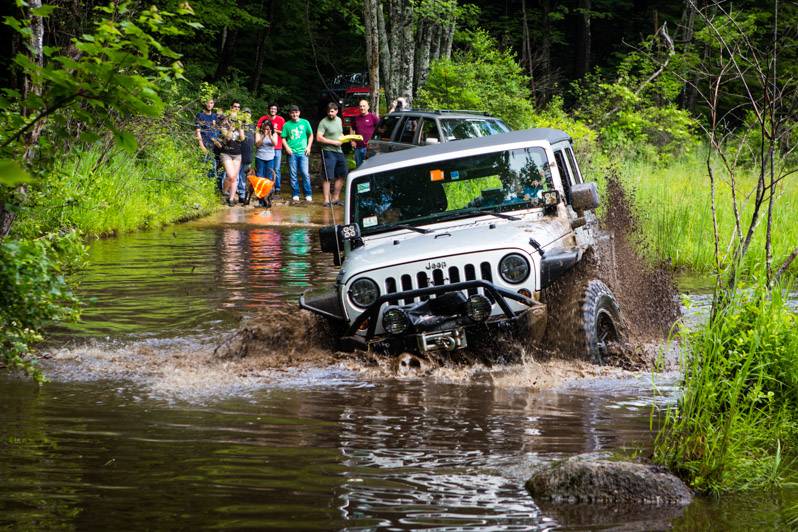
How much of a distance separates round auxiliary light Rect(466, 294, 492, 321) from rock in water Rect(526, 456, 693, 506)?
246cm

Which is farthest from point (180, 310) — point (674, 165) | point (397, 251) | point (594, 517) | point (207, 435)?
point (674, 165)

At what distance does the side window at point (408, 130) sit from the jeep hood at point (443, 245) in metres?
10.6

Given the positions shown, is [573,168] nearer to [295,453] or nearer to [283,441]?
[283,441]

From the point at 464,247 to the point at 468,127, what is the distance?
11127mm

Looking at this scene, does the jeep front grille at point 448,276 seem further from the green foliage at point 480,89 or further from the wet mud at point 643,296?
the green foliage at point 480,89

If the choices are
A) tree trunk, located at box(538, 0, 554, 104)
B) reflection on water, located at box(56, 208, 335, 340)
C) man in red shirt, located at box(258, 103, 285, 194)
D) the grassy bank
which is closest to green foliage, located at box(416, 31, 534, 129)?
man in red shirt, located at box(258, 103, 285, 194)

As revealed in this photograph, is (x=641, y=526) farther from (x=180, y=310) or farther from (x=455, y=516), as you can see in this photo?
(x=180, y=310)

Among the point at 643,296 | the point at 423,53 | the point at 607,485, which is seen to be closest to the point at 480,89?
the point at 423,53

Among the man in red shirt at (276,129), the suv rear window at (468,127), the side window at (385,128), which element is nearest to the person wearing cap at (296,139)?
the man in red shirt at (276,129)

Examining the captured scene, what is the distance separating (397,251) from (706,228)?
317 inches

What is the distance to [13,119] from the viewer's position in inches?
183

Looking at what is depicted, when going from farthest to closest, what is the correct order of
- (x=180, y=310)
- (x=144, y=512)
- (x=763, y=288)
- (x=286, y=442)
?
(x=180, y=310), (x=763, y=288), (x=286, y=442), (x=144, y=512)

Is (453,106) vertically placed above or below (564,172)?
above

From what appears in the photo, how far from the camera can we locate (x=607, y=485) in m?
4.70
